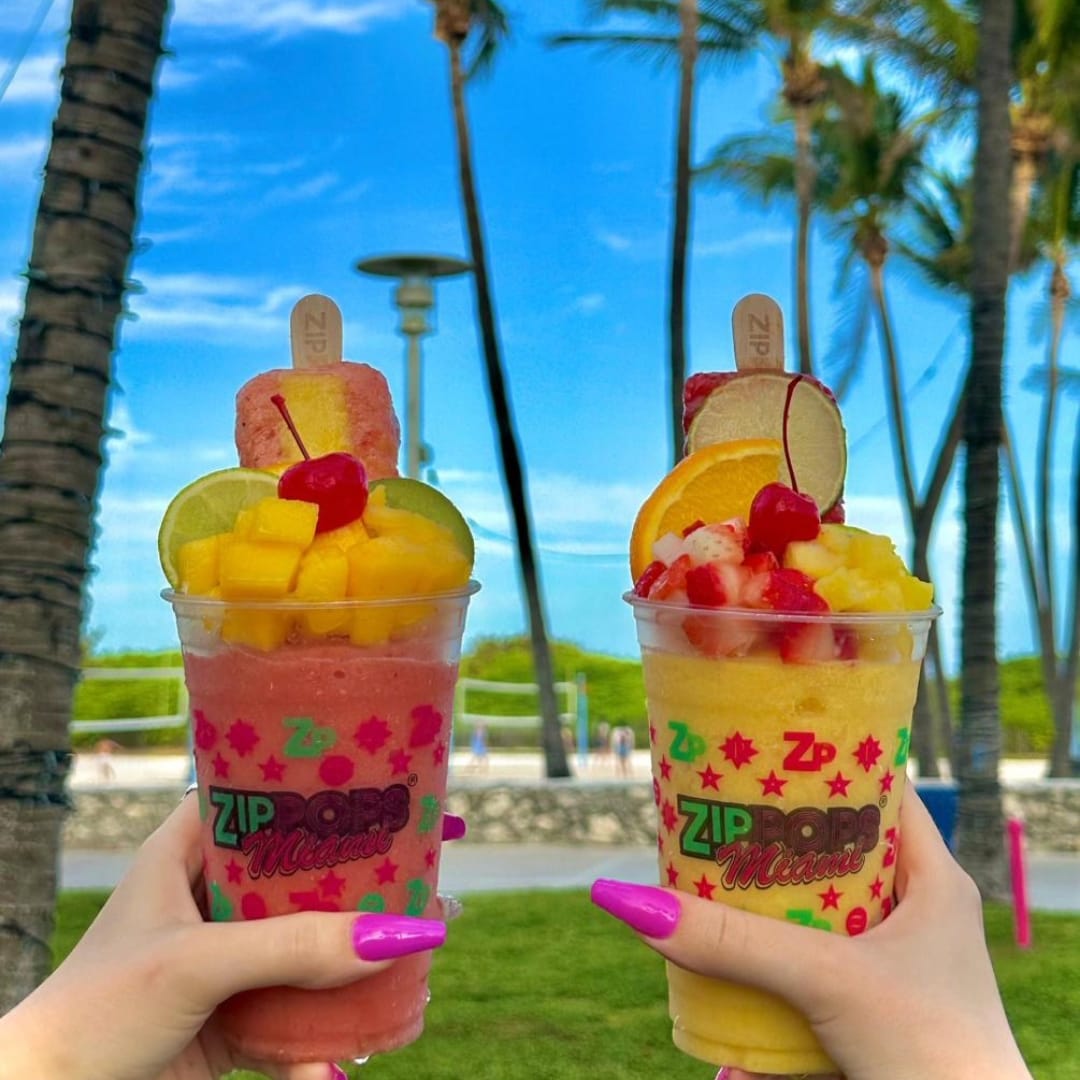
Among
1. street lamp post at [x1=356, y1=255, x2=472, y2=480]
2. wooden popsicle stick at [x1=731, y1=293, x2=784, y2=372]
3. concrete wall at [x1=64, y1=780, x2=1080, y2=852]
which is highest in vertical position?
street lamp post at [x1=356, y1=255, x2=472, y2=480]

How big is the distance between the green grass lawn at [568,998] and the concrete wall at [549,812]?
243cm

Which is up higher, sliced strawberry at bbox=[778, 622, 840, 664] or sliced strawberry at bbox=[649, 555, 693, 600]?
sliced strawberry at bbox=[649, 555, 693, 600]

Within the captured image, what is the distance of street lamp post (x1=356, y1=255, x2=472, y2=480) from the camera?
28.8 ft

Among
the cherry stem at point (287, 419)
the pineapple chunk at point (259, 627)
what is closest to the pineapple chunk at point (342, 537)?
the pineapple chunk at point (259, 627)

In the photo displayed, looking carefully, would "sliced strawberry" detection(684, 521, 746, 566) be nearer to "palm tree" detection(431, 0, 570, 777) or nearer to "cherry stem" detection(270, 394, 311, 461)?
"cherry stem" detection(270, 394, 311, 461)

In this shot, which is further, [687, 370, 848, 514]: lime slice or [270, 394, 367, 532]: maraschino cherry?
[687, 370, 848, 514]: lime slice

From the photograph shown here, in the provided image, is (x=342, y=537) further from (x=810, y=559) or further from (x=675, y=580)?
(x=810, y=559)

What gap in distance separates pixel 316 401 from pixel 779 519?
81cm

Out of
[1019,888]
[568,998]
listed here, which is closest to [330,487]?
[568,998]

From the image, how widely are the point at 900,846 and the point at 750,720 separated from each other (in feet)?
1.26

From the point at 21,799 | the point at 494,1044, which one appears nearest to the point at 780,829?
the point at 21,799

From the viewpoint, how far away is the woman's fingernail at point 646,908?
5.36 feet

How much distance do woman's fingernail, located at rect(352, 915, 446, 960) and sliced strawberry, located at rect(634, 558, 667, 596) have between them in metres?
0.55

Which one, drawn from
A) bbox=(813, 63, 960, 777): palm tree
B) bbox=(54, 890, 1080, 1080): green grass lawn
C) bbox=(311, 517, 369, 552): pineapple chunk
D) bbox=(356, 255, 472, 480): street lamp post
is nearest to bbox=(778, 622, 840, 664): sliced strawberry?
bbox=(311, 517, 369, 552): pineapple chunk
